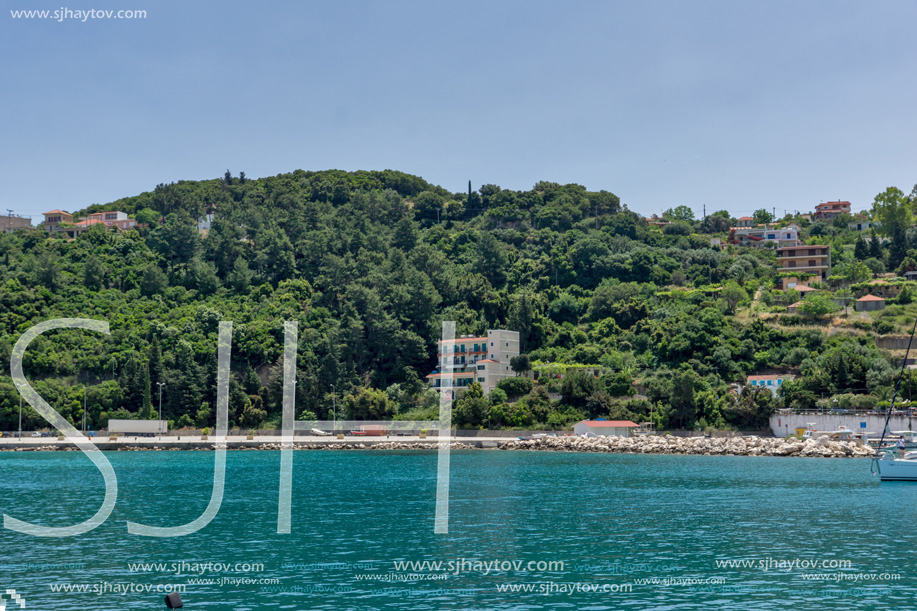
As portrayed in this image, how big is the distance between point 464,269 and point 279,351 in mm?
35016

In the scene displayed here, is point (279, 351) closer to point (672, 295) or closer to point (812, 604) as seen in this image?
point (672, 295)

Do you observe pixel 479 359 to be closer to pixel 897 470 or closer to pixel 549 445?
pixel 549 445

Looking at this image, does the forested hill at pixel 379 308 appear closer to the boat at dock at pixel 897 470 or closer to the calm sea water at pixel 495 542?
the boat at dock at pixel 897 470

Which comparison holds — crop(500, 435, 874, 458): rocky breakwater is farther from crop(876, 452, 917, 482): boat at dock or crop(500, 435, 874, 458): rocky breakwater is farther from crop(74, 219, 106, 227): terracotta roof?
crop(74, 219, 106, 227): terracotta roof

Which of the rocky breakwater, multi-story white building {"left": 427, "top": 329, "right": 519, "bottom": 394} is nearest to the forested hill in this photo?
multi-story white building {"left": 427, "top": 329, "right": 519, "bottom": 394}

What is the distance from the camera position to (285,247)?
119 m

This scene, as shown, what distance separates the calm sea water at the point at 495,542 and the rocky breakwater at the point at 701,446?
51.6ft

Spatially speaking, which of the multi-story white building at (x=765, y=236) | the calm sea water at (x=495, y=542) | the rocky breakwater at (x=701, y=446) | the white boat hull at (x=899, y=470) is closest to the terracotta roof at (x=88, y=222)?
the rocky breakwater at (x=701, y=446)

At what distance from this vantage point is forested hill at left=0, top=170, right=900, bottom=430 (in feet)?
270

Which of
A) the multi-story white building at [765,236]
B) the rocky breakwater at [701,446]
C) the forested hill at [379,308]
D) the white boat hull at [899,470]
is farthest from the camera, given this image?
the multi-story white building at [765,236]

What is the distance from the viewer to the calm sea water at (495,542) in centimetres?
1916

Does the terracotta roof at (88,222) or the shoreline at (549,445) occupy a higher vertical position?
the terracotta roof at (88,222)

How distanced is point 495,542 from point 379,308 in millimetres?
75181

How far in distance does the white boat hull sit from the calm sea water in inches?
62.7
